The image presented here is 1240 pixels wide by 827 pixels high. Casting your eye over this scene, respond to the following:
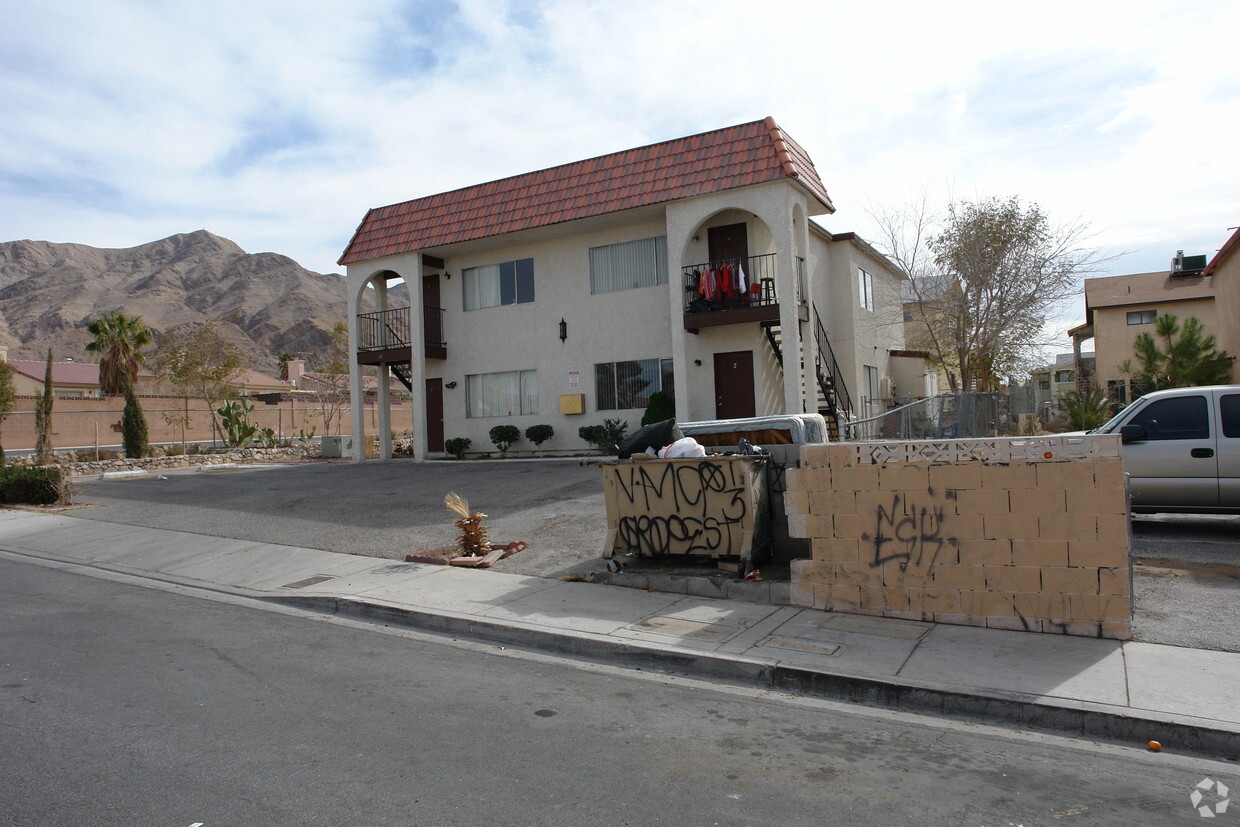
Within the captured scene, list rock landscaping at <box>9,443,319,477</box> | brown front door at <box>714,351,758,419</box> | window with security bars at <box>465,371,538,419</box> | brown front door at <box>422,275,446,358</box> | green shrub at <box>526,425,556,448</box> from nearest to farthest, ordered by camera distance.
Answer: brown front door at <box>714,351,758,419</box>, green shrub at <box>526,425,556,448</box>, window with security bars at <box>465,371,538,419</box>, brown front door at <box>422,275,446,358</box>, rock landscaping at <box>9,443,319,477</box>

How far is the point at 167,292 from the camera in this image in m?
150

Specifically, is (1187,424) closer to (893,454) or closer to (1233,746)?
(893,454)

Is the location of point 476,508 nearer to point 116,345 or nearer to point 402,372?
point 402,372

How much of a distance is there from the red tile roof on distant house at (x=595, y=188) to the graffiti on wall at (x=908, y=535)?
11.9 meters

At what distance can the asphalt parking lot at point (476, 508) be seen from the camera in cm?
707

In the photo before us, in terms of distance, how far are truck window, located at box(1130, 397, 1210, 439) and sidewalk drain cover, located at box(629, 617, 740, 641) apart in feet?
21.3

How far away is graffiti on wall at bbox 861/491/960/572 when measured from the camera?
6559 mm

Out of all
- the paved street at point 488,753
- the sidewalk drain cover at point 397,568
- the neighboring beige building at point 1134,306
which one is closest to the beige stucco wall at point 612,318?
the sidewalk drain cover at point 397,568

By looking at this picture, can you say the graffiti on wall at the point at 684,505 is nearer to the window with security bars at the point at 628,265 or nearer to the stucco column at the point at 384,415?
the window with security bars at the point at 628,265

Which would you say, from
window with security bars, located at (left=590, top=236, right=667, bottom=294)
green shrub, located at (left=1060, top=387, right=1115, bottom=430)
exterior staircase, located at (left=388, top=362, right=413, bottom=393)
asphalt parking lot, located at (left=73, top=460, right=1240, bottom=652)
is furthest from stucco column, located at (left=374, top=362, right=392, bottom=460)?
green shrub, located at (left=1060, top=387, right=1115, bottom=430)

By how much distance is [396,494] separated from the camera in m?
15.7

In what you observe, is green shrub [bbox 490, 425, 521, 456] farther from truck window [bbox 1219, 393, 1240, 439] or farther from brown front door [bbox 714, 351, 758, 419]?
truck window [bbox 1219, 393, 1240, 439]

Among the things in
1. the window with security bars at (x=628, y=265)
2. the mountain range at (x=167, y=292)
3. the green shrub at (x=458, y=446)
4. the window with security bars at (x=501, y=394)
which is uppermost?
the mountain range at (x=167, y=292)

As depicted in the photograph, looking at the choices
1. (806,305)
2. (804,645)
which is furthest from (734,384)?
(804,645)
